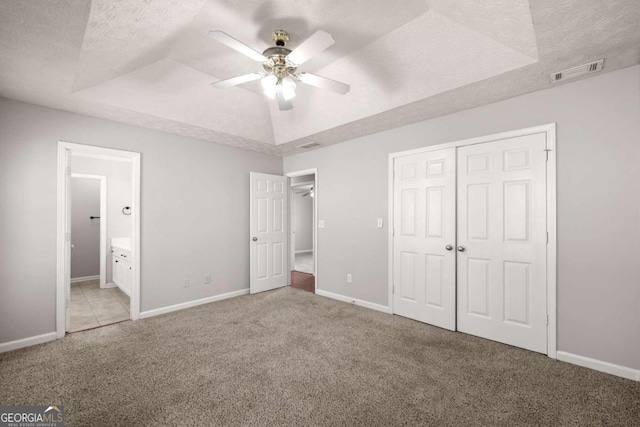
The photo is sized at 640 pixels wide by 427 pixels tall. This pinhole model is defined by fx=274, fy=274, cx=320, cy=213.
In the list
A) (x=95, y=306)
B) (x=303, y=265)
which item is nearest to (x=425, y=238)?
(x=303, y=265)

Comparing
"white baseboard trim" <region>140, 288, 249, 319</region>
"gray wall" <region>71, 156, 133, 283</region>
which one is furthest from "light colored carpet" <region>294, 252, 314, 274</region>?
"gray wall" <region>71, 156, 133, 283</region>

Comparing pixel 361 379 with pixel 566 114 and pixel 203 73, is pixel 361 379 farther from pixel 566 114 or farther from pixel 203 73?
pixel 203 73

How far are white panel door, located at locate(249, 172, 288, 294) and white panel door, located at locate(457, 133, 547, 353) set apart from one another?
3.09m

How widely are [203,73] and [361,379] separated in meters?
3.51

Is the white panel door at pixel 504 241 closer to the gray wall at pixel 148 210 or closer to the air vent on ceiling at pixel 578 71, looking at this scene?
the air vent on ceiling at pixel 578 71

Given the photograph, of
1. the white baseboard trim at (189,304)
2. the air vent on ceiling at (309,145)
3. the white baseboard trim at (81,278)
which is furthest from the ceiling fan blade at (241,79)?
the white baseboard trim at (81,278)

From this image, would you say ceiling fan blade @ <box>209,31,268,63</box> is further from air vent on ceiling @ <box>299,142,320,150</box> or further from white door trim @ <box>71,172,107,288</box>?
white door trim @ <box>71,172,107,288</box>

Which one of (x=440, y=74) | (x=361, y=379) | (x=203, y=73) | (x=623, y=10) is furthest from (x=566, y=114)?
(x=203, y=73)

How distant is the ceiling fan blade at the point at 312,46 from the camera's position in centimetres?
179

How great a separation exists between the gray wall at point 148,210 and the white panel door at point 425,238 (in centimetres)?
257

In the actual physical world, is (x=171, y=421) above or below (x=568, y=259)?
below

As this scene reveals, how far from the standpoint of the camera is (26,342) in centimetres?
279

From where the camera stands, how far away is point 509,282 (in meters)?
2.80

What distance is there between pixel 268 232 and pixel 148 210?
193cm
